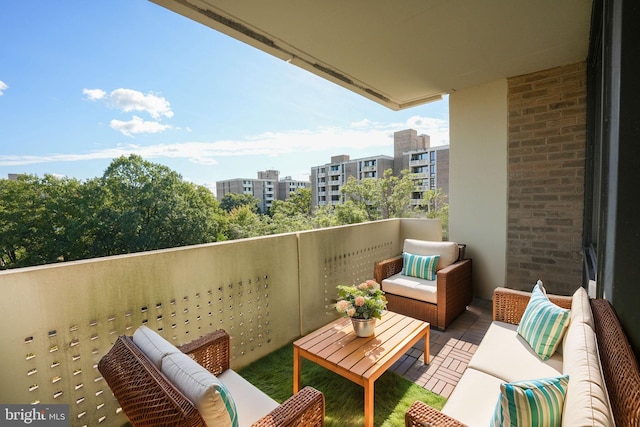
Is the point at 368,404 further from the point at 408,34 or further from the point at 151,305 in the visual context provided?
the point at 408,34

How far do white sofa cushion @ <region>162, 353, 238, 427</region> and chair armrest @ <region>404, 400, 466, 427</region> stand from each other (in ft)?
2.35

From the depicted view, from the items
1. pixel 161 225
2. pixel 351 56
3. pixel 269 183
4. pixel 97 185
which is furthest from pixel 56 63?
pixel 269 183

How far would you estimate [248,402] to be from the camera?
1.45 m

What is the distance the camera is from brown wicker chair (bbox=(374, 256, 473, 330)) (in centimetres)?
300

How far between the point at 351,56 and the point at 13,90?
107 ft

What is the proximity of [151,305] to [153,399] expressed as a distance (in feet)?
3.89

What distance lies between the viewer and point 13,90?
22.8 meters

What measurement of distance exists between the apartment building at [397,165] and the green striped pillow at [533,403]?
91.7 ft

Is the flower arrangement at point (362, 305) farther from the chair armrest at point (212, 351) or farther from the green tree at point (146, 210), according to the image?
the green tree at point (146, 210)

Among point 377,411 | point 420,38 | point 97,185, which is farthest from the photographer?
point 97,185

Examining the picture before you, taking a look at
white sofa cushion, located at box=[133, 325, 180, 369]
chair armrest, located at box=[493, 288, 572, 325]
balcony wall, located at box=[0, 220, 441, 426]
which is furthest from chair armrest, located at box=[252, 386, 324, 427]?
chair armrest, located at box=[493, 288, 572, 325]

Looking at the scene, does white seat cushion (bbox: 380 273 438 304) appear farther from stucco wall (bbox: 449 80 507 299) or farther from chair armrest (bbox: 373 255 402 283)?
stucco wall (bbox: 449 80 507 299)

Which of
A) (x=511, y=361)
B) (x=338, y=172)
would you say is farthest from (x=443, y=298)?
(x=338, y=172)

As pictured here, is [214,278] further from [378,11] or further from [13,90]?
[13,90]
